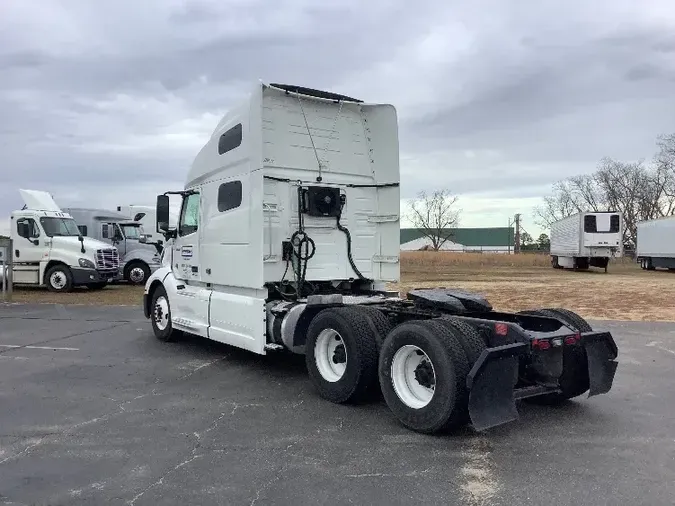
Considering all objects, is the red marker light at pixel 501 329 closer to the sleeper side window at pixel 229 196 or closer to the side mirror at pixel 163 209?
the sleeper side window at pixel 229 196

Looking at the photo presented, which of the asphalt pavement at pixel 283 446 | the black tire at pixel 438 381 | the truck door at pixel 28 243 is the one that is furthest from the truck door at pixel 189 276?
the truck door at pixel 28 243

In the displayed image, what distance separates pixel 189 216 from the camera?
9938 mm

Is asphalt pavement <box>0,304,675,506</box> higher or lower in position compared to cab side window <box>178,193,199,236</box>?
lower

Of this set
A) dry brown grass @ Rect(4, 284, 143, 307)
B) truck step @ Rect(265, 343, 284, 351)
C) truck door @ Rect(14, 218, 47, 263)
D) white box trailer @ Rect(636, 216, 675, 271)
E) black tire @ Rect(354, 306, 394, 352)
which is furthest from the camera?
white box trailer @ Rect(636, 216, 675, 271)

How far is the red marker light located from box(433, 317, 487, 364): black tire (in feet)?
0.56

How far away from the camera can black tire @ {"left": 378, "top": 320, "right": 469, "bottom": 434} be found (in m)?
5.17

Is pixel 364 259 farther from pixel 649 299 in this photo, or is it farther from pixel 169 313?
pixel 649 299

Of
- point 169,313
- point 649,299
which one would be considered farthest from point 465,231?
point 169,313

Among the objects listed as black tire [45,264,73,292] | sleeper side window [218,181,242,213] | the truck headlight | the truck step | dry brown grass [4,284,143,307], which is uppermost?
sleeper side window [218,181,242,213]

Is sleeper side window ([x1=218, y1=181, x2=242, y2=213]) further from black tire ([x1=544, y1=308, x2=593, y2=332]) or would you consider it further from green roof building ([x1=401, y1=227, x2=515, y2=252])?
green roof building ([x1=401, y1=227, x2=515, y2=252])

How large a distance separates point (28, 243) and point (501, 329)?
1924 cm

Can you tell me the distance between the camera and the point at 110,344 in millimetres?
10281

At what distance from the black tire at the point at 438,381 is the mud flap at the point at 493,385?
5.2 inches

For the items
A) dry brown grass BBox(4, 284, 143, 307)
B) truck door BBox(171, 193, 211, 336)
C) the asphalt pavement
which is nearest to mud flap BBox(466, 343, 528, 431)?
the asphalt pavement
